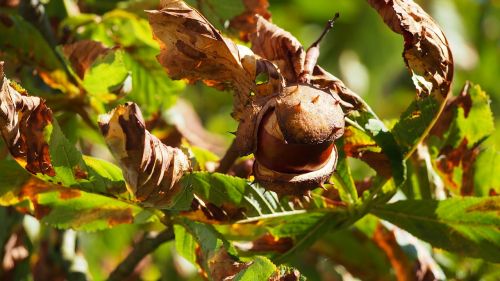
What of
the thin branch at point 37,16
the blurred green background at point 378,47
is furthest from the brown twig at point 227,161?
the blurred green background at point 378,47

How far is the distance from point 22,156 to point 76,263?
782 millimetres

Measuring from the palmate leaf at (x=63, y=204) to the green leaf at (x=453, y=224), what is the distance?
0.47 metres

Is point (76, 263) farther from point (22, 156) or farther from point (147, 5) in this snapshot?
point (22, 156)

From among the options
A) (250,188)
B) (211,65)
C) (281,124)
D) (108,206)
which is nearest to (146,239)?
(108,206)

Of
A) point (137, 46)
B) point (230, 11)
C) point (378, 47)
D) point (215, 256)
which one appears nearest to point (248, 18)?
point (230, 11)

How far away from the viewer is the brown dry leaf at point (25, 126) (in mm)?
1504

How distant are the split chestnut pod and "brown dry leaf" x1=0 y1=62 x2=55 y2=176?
0.37 m

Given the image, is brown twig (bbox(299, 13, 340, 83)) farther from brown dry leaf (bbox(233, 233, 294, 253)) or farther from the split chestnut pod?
brown dry leaf (bbox(233, 233, 294, 253))

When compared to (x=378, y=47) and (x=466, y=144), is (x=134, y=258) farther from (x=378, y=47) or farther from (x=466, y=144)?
(x=378, y=47)

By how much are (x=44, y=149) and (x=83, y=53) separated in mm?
443

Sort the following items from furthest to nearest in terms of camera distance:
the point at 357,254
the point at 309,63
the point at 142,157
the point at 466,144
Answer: the point at 357,254 → the point at 466,144 → the point at 309,63 → the point at 142,157

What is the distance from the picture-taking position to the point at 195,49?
1580 mm

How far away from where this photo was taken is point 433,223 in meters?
1.86

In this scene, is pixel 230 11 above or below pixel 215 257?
above
